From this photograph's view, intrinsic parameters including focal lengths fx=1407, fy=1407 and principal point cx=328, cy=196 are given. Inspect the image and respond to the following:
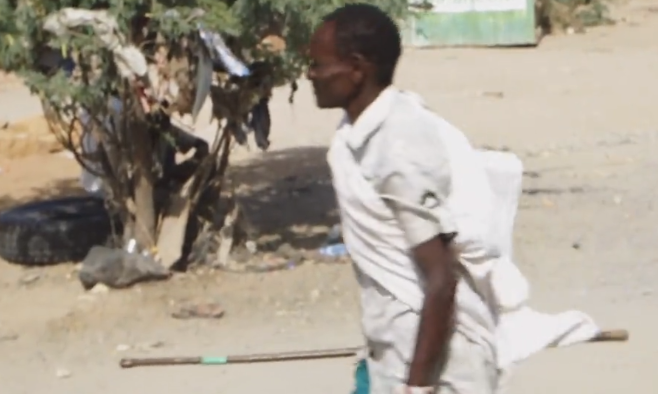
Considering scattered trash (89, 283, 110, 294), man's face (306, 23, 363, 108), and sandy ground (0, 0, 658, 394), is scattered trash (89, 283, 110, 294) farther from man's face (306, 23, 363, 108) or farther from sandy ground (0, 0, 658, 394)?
man's face (306, 23, 363, 108)

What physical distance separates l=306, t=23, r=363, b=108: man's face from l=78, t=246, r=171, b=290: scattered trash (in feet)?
15.9

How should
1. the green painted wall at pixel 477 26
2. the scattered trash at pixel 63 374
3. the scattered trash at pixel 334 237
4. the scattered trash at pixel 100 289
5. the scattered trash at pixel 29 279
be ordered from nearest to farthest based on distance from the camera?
the scattered trash at pixel 63 374 → the scattered trash at pixel 100 289 → the scattered trash at pixel 29 279 → the scattered trash at pixel 334 237 → the green painted wall at pixel 477 26

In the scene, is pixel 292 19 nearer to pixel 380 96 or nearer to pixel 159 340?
pixel 159 340

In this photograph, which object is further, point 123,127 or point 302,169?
point 302,169

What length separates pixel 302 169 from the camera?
12.0m

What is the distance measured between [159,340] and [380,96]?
4076 millimetres

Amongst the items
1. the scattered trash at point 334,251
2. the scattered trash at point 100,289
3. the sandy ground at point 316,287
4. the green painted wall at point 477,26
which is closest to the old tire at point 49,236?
the sandy ground at point 316,287

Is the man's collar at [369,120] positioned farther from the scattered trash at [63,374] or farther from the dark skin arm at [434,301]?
the scattered trash at [63,374]

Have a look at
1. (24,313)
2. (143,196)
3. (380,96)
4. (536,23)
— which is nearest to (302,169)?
(143,196)

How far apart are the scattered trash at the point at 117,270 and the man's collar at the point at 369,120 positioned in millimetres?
4940

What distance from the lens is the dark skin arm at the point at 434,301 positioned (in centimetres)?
301

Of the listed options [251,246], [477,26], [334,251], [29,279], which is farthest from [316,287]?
[477,26]

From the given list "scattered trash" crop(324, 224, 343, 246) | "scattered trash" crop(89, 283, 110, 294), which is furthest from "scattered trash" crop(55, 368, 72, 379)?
"scattered trash" crop(324, 224, 343, 246)

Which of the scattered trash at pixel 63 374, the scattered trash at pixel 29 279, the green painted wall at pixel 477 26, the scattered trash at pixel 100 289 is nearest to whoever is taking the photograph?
the scattered trash at pixel 63 374
